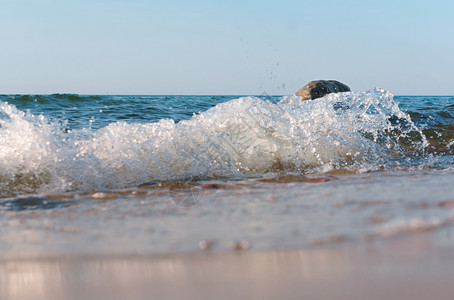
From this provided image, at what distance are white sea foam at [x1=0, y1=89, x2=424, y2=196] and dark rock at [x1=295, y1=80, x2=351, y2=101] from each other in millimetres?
3619

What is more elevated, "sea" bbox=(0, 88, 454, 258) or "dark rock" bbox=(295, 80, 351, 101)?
"dark rock" bbox=(295, 80, 351, 101)

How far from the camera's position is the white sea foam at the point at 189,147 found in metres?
3.12

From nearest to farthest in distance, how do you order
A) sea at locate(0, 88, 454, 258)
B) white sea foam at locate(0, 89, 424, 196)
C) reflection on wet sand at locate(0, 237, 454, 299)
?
reflection on wet sand at locate(0, 237, 454, 299) < sea at locate(0, 88, 454, 258) < white sea foam at locate(0, 89, 424, 196)

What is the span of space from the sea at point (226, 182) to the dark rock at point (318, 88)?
2.68 meters

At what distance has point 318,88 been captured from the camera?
866 cm

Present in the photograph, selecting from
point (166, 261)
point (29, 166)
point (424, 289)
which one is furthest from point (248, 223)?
point (29, 166)

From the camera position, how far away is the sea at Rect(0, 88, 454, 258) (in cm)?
151

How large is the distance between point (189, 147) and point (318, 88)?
5.50 metres

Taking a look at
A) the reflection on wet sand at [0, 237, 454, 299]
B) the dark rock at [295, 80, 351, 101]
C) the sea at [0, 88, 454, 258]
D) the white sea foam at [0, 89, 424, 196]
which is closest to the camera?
the reflection on wet sand at [0, 237, 454, 299]

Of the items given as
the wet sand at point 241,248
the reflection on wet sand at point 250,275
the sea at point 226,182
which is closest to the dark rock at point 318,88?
the sea at point 226,182

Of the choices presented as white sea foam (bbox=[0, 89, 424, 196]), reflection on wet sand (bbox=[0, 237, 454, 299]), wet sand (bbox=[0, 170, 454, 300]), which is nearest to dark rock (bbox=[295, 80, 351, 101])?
white sea foam (bbox=[0, 89, 424, 196])

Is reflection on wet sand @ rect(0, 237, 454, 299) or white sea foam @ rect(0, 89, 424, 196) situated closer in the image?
reflection on wet sand @ rect(0, 237, 454, 299)

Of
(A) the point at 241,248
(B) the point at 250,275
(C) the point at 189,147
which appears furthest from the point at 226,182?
(B) the point at 250,275

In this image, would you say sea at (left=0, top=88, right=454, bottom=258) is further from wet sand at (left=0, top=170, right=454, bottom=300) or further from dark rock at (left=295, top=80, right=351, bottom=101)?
dark rock at (left=295, top=80, right=351, bottom=101)
